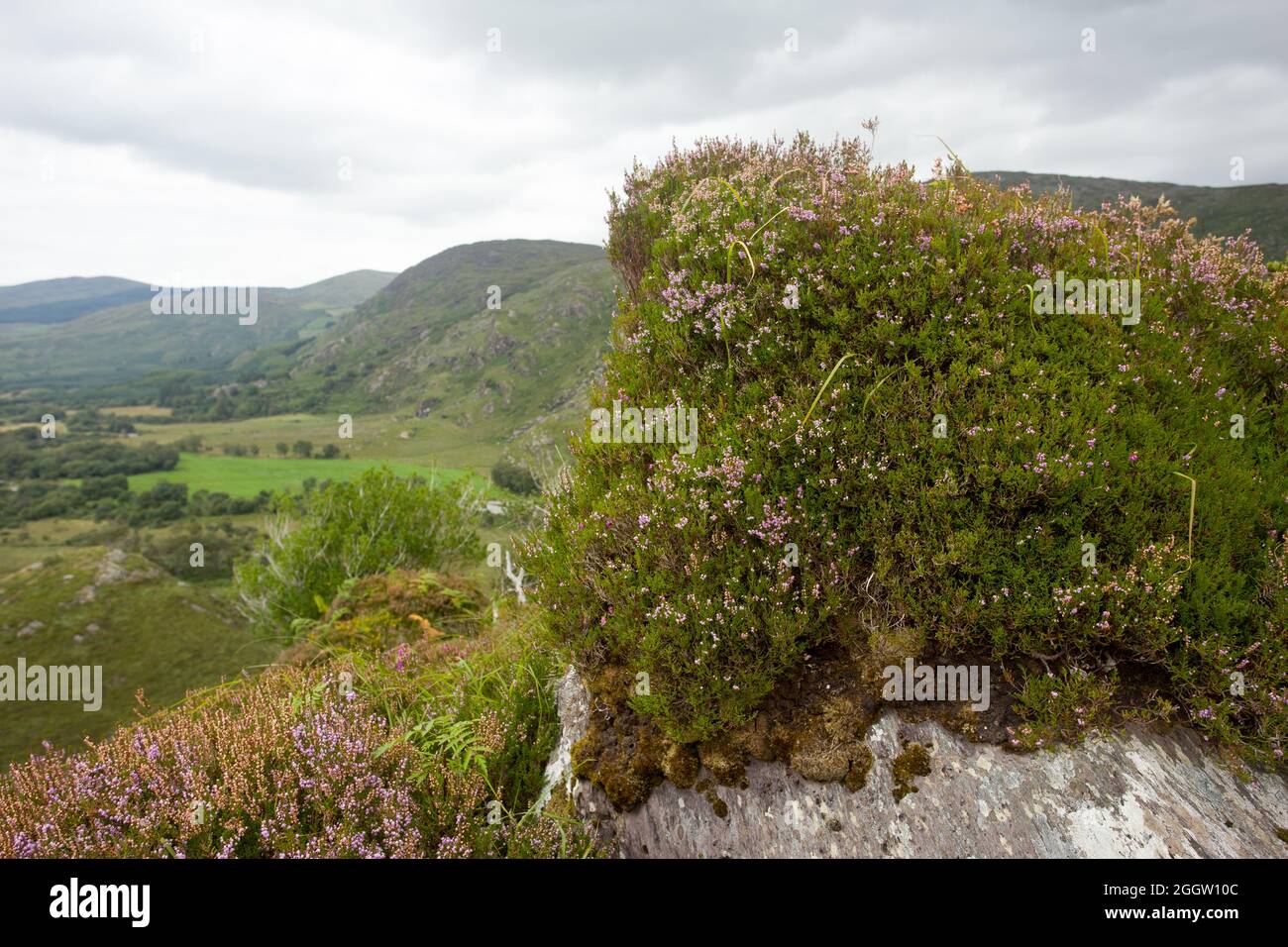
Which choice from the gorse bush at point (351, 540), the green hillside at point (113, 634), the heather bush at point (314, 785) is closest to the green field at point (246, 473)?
the green hillside at point (113, 634)

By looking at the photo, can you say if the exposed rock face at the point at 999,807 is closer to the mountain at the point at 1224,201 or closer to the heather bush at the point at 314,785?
the heather bush at the point at 314,785

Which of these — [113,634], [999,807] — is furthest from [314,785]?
[113,634]

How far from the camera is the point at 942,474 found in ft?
13.3

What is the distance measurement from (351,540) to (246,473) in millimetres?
172556

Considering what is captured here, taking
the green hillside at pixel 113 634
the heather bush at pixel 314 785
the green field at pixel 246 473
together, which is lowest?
the green hillside at pixel 113 634

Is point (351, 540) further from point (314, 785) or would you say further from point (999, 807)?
point (999, 807)

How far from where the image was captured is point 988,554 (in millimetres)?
3863

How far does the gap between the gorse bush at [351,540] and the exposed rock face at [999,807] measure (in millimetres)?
17752

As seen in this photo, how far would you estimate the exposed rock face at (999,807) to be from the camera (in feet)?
10.9

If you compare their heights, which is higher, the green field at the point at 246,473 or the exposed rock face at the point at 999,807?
the exposed rock face at the point at 999,807

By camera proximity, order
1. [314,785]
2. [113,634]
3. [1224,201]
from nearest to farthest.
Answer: [314,785]
[113,634]
[1224,201]

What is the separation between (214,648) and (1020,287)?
135ft

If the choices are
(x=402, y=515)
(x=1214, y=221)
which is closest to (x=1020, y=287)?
(x=402, y=515)
